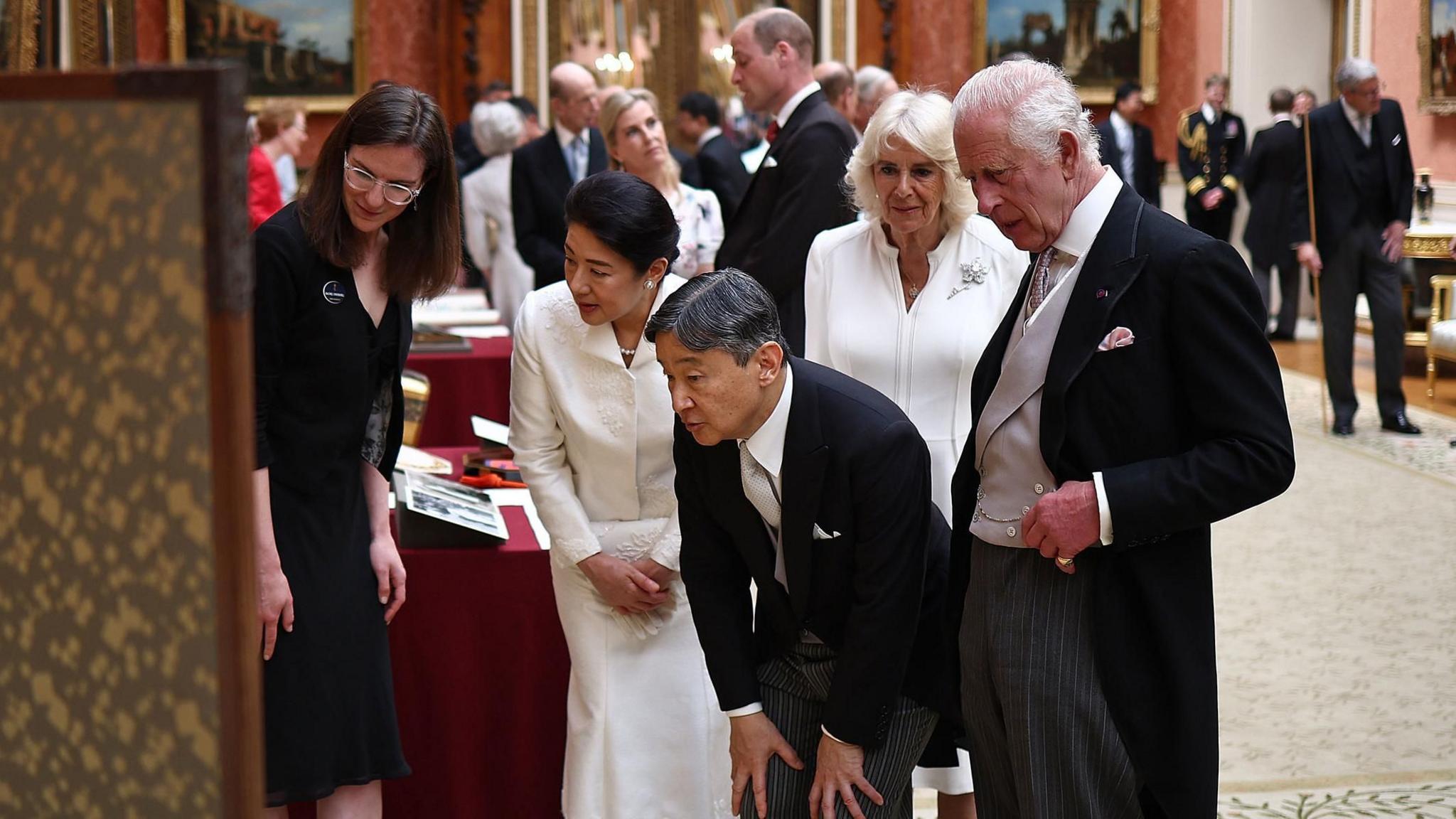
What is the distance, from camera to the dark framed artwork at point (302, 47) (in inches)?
587

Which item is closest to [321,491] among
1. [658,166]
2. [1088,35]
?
[658,166]

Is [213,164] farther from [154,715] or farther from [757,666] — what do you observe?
[757,666]

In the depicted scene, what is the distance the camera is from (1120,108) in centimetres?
1337

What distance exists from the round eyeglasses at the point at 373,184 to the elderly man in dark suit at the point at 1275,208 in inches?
402

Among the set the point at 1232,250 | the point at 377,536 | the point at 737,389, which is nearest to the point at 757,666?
the point at 737,389

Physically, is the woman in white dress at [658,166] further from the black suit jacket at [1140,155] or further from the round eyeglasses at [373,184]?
the black suit jacket at [1140,155]

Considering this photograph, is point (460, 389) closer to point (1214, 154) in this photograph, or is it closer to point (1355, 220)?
point (1355, 220)

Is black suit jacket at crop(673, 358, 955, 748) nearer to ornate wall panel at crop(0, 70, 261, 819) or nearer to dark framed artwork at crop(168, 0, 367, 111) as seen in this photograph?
ornate wall panel at crop(0, 70, 261, 819)

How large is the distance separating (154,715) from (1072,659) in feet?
4.81

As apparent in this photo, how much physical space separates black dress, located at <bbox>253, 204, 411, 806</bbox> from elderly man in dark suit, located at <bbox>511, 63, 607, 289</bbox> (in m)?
3.83

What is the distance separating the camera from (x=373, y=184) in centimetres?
259

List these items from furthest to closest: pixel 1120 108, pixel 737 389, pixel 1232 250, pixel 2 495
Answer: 1. pixel 1120 108
2. pixel 737 389
3. pixel 1232 250
4. pixel 2 495

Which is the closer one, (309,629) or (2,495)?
(2,495)

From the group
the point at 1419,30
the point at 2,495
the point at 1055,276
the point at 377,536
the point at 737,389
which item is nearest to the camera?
the point at 2,495
